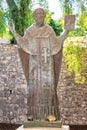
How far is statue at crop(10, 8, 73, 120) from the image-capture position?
6359 mm

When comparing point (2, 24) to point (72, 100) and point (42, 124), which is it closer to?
point (72, 100)

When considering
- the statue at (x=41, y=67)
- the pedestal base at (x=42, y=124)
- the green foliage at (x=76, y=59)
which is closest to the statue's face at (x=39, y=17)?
the statue at (x=41, y=67)

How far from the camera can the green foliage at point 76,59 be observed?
11.6 m

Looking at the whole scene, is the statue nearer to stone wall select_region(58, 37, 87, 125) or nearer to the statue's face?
the statue's face

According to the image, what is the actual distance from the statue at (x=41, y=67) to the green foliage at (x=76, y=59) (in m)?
5.12

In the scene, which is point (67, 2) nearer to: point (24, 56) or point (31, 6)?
point (31, 6)

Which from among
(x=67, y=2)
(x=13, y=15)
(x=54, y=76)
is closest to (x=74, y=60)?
(x=67, y=2)

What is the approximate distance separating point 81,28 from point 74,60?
877 millimetres

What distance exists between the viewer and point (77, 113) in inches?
491

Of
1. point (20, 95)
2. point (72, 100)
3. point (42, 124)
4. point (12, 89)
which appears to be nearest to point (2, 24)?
point (12, 89)

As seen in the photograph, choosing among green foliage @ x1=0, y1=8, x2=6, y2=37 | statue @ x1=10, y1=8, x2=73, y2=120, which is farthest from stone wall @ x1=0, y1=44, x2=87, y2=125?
statue @ x1=10, y1=8, x2=73, y2=120

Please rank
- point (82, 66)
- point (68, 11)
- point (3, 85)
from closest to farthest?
point (68, 11) → point (82, 66) → point (3, 85)

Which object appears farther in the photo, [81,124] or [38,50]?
[81,124]

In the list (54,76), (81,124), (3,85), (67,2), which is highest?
(67,2)
